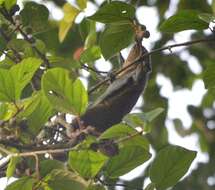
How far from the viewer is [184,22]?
2.72 feet

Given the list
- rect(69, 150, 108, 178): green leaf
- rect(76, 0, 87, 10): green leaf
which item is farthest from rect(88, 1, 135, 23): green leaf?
rect(76, 0, 87, 10): green leaf

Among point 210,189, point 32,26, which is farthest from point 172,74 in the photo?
point 32,26

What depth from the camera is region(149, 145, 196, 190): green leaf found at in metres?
0.81

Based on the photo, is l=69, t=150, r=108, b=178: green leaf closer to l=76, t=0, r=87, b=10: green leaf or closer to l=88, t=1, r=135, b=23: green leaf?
l=88, t=1, r=135, b=23: green leaf

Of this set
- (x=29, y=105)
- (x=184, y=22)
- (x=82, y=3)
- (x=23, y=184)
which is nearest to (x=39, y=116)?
(x=29, y=105)

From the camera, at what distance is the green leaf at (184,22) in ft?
2.70

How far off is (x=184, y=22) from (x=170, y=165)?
0.70 feet

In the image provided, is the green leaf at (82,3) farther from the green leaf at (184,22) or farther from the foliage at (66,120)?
the green leaf at (184,22)

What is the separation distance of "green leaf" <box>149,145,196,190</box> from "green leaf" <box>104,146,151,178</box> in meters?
0.02

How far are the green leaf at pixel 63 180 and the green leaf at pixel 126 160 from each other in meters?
0.05

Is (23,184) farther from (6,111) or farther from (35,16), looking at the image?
(35,16)

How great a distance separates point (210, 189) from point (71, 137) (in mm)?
916

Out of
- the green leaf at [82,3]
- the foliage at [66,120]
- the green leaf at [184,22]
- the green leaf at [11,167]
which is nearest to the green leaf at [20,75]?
the foliage at [66,120]

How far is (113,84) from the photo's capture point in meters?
0.98
